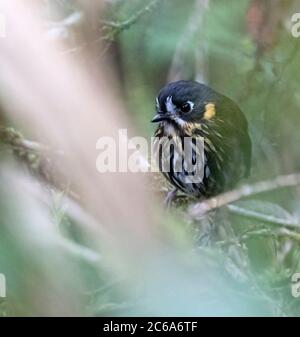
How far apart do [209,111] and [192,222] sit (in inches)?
7.1

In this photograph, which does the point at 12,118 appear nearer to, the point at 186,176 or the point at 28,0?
the point at 28,0

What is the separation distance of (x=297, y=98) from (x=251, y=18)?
15 centimetres

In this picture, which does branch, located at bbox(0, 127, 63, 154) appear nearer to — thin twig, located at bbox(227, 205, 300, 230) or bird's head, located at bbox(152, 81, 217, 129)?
bird's head, located at bbox(152, 81, 217, 129)

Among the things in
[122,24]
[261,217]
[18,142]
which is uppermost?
[122,24]

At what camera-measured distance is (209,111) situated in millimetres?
907

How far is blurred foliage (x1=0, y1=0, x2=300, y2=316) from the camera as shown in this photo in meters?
0.91

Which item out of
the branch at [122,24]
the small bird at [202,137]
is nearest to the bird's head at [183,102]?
the small bird at [202,137]

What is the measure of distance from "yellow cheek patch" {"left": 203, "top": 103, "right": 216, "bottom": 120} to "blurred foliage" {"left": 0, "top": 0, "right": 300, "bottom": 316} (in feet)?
0.10

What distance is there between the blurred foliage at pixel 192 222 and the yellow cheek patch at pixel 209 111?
30 millimetres

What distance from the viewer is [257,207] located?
924 millimetres

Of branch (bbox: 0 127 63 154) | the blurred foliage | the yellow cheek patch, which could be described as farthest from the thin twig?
branch (bbox: 0 127 63 154)

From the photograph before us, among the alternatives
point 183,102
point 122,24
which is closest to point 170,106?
point 183,102

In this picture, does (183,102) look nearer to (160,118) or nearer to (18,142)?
(160,118)
